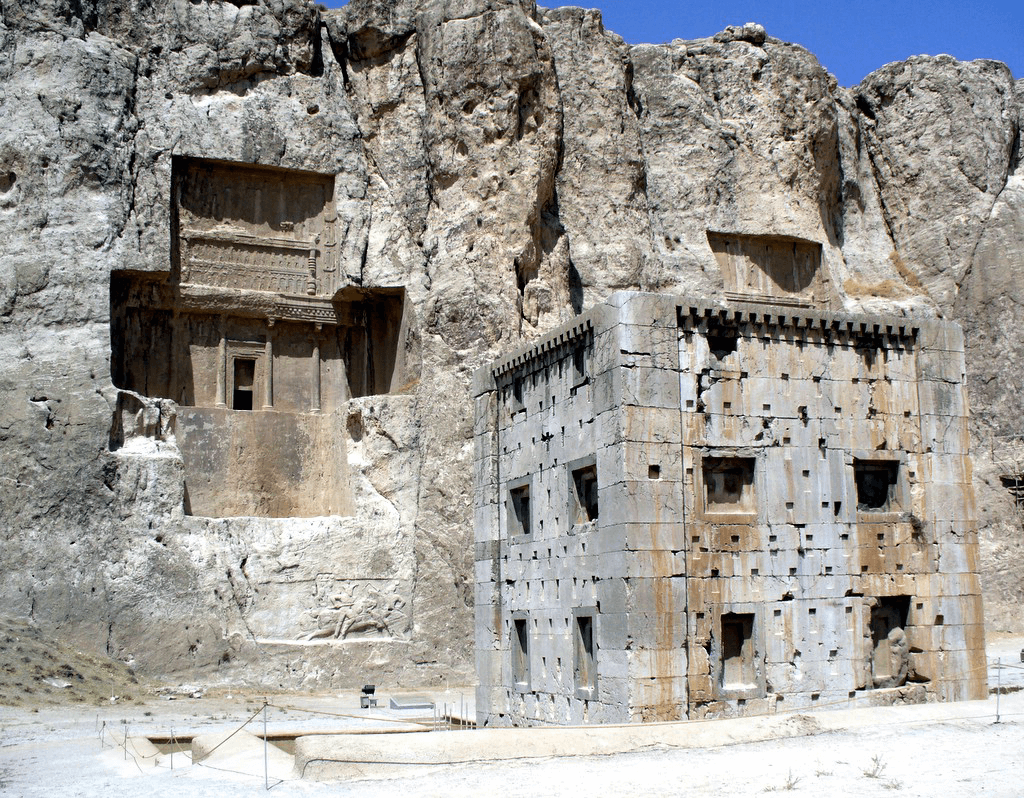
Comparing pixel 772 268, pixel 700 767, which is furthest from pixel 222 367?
pixel 700 767

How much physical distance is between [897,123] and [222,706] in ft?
86.9

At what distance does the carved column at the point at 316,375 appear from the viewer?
3225 cm

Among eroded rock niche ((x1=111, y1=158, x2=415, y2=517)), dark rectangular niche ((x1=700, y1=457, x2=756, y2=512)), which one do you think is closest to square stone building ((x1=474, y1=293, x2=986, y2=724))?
dark rectangular niche ((x1=700, y1=457, x2=756, y2=512))

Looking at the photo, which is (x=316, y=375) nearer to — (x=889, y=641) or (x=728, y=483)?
(x=728, y=483)

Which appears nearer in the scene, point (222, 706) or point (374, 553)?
point (222, 706)

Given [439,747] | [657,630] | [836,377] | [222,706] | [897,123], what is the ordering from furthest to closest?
1. [897,123]
2. [222,706]
3. [836,377]
4. [657,630]
5. [439,747]

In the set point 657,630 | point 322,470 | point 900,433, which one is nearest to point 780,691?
point 657,630

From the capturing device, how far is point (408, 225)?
32188mm

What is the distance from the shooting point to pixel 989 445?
3441 cm

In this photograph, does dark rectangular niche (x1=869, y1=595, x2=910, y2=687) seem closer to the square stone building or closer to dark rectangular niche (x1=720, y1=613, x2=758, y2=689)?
the square stone building

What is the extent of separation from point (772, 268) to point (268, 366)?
1448 centimetres

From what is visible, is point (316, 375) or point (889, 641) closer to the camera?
point (889, 641)

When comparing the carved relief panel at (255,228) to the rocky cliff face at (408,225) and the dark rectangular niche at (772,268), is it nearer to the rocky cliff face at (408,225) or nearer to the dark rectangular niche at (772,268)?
the rocky cliff face at (408,225)

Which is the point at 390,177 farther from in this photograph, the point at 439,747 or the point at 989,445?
the point at 439,747
